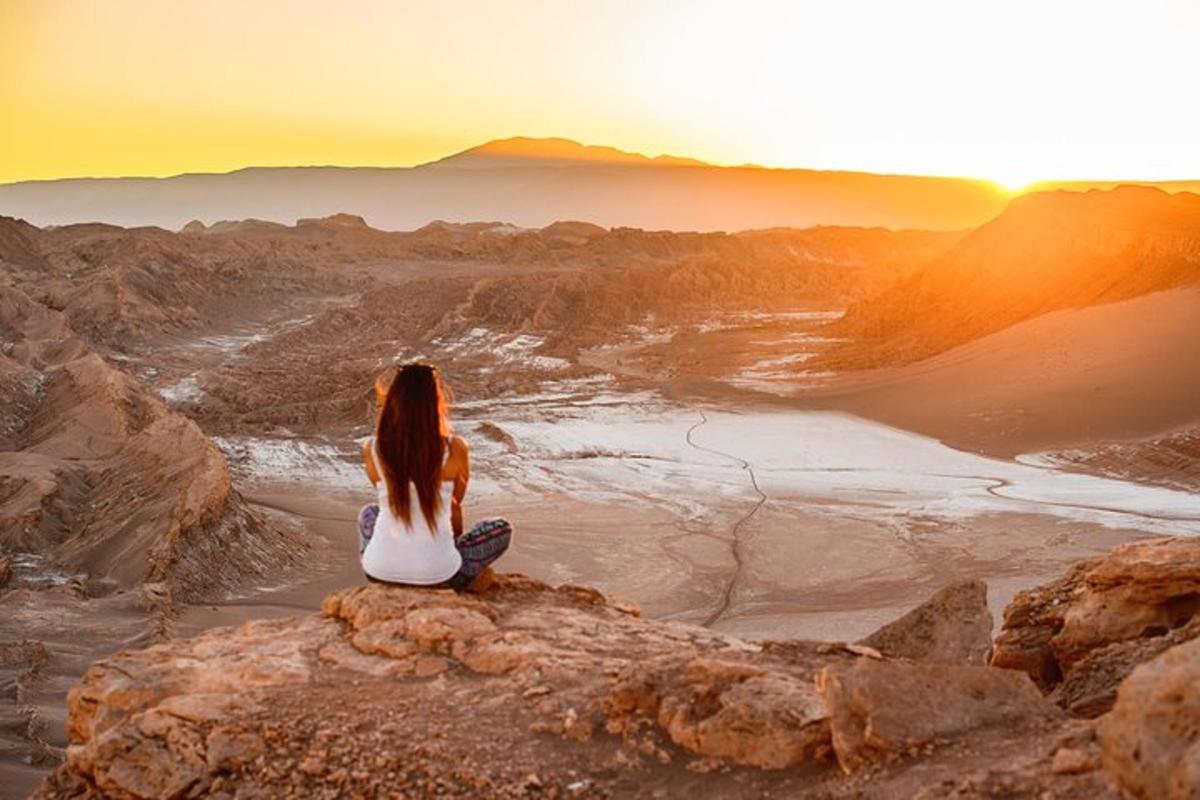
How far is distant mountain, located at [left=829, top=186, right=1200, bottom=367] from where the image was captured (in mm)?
18531

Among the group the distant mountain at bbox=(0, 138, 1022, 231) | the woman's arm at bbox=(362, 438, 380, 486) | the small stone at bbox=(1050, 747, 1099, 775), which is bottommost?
the small stone at bbox=(1050, 747, 1099, 775)

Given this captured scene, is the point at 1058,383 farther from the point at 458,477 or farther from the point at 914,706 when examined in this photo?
the point at 914,706

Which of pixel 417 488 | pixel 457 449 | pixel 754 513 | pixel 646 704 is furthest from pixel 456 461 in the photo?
pixel 754 513

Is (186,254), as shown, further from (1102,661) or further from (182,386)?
(1102,661)

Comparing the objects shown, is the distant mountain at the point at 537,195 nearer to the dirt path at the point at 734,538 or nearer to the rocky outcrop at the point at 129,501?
the dirt path at the point at 734,538

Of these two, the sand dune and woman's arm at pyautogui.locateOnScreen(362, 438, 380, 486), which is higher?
woman's arm at pyautogui.locateOnScreen(362, 438, 380, 486)

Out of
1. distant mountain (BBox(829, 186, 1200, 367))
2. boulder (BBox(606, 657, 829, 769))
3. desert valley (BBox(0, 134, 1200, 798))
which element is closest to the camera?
boulder (BBox(606, 657, 829, 769))

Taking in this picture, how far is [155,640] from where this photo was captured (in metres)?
7.13

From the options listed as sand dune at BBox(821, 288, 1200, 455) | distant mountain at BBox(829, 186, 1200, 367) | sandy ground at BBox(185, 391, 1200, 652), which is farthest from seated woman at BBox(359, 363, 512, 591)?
distant mountain at BBox(829, 186, 1200, 367)

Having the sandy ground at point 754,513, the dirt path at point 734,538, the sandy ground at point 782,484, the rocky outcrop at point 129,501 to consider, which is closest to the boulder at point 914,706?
the sandy ground at point 782,484

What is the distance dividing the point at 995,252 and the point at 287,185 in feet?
395

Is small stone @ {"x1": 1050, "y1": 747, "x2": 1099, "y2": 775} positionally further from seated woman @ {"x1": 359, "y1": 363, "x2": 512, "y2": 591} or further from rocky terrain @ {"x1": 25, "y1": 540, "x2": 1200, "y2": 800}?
seated woman @ {"x1": 359, "y1": 363, "x2": 512, "y2": 591}

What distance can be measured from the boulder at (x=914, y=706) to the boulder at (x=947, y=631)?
101 cm

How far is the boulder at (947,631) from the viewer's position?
362cm
